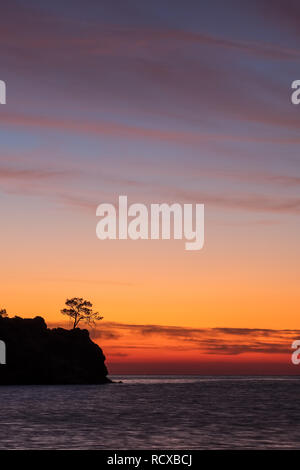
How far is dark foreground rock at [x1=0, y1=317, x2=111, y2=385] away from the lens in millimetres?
Answer: 163625

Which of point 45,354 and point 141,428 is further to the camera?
point 45,354

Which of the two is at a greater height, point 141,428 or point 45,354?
point 45,354

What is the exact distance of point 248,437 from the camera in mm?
58531

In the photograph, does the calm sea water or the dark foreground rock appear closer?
the calm sea water

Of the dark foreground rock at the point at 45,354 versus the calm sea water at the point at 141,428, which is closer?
the calm sea water at the point at 141,428

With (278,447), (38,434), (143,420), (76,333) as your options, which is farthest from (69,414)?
(76,333)

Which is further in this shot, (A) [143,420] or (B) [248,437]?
(A) [143,420]

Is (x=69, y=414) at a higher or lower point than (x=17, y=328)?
A: lower

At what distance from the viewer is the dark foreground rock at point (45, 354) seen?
16362 cm

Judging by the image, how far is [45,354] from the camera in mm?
168250
